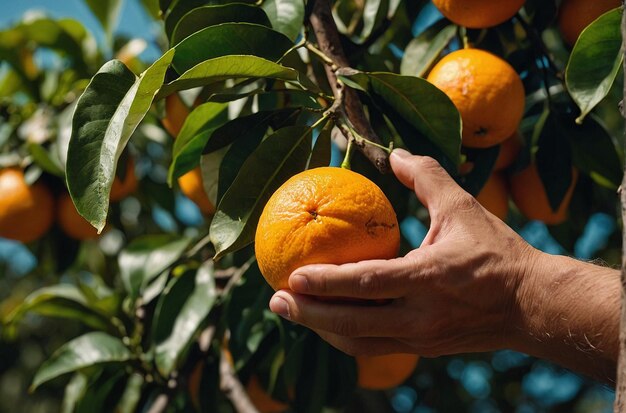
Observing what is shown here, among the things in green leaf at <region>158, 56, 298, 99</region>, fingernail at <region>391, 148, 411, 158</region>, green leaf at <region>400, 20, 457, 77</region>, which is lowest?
green leaf at <region>400, 20, 457, 77</region>

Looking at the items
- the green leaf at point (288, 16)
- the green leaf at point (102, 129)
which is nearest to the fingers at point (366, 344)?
the green leaf at point (102, 129)

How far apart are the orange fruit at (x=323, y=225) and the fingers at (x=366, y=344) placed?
109mm

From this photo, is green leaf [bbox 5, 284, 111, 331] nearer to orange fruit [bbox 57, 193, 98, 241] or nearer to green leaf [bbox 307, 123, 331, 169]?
orange fruit [bbox 57, 193, 98, 241]

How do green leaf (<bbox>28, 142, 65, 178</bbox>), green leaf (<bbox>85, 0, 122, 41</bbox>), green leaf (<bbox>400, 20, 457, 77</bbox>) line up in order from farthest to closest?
green leaf (<bbox>85, 0, 122, 41</bbox>) → green leaf (<bbox>28, 142, 65, 178</bbox>) → green leaf (<bbox>400, 20, 457, 77</bbox>)

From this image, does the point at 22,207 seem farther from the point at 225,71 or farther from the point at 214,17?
the point at 225,71

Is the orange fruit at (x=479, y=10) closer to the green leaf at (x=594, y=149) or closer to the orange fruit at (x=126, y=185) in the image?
the green leaf at (x=594, y=149)

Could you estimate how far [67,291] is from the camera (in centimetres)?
199

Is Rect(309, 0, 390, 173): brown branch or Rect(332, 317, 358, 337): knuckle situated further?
Rect(309, 0, 390, 173): brown branch

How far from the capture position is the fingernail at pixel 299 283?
3.01 ft

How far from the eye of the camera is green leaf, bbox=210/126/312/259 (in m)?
1.11

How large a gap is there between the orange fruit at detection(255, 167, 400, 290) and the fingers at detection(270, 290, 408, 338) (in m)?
0.05

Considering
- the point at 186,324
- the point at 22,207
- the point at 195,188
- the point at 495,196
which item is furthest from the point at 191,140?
the point at 22,207

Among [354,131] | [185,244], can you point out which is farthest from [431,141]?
[185,244]

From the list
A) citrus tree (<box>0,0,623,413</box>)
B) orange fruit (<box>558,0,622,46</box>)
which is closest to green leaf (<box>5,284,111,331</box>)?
citrus tree (<box>0,0,623,413</box>)
